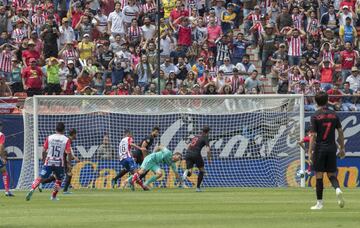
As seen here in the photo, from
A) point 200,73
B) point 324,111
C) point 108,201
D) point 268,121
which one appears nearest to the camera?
point 324,111

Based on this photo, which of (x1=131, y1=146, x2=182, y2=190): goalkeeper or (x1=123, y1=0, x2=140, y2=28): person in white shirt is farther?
(x1=123, y1=0, x2=140, y2=28): person in white shirt

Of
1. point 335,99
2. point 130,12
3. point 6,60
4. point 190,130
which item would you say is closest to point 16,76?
point 6,60

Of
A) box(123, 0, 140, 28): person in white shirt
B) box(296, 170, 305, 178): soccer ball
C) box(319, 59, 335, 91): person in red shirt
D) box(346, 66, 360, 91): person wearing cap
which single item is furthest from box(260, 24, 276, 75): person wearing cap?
box(296, 170, 305, 178): soccer ball

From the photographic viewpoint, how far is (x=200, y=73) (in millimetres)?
40469

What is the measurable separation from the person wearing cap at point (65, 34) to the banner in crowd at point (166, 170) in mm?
3846

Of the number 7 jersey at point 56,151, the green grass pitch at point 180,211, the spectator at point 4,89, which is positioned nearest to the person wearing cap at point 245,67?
the spectator at point 4,89

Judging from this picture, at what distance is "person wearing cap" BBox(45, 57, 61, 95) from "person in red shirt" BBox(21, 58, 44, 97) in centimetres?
26

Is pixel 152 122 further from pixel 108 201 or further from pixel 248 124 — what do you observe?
pixel 108 201

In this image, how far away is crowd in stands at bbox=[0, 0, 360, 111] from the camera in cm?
3944

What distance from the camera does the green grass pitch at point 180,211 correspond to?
19.8m

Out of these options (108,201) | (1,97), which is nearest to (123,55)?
(1,97)

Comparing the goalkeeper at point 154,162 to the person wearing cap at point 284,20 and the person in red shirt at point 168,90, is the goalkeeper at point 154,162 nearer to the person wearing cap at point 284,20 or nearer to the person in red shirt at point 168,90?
the person in red shirt at point 168,90

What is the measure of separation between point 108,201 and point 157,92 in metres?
11.9

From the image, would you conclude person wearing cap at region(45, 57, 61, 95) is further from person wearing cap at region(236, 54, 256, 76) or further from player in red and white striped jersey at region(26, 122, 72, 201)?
player in red and white striped jersey at region(26, 122, 72, 201)
